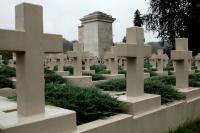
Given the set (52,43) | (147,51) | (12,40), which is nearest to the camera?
(12,40)

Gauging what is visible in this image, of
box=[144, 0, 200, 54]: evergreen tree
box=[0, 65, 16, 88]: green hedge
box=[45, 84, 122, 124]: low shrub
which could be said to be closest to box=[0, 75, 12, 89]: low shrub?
box=[0, 65, 16, 88]: green hedge

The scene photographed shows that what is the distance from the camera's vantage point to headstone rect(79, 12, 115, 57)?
648 inches

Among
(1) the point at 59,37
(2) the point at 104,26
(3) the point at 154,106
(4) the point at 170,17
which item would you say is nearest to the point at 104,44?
(2) the point at 104,26

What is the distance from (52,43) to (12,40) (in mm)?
555

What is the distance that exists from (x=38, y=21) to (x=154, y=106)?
93.3 inches

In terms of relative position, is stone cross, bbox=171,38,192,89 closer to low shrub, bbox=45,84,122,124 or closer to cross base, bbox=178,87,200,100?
cross base, bbox=178,87,200,100

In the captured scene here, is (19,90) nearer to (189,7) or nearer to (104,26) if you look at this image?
(104,26)

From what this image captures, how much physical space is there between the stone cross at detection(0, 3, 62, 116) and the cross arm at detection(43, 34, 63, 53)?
0.04ft

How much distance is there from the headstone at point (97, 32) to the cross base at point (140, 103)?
11900 millimetres

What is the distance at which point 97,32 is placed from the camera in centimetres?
1638

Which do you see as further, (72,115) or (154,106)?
(154,106)

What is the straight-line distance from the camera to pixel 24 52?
10.4 feet

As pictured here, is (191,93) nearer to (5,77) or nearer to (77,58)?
(77,58)

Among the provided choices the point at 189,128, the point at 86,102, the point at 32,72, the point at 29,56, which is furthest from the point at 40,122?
the point at 189,128
